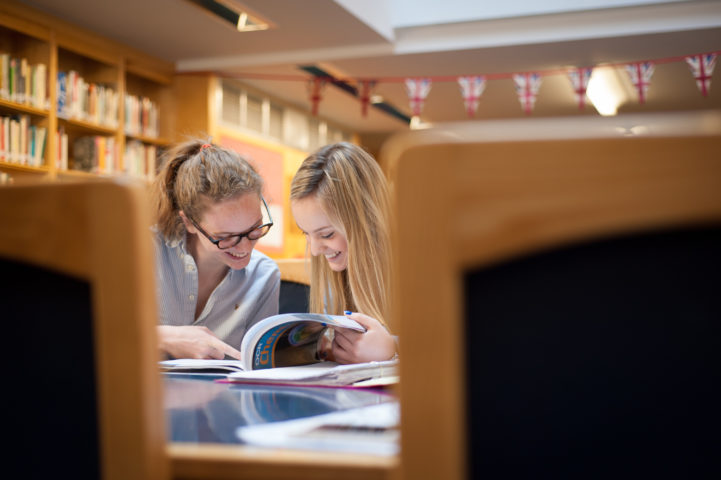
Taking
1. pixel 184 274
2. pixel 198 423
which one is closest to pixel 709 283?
pixel 198 423

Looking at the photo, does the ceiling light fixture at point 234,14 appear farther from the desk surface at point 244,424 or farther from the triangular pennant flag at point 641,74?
the desk surface at point 244,424

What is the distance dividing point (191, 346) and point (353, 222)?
59 cm

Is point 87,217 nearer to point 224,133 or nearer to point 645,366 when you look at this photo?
point 645,366

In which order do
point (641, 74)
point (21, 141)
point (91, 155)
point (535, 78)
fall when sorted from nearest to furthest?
point (21, 141)
point (91, 155)
point (641, 74)
point (535, 78)

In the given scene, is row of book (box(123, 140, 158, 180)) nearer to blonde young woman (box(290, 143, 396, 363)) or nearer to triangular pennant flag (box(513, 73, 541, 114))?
triangular pennant flag (box(513, 73, 541, 114))

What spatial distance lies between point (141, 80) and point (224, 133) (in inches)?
32.2

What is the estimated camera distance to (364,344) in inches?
54.4

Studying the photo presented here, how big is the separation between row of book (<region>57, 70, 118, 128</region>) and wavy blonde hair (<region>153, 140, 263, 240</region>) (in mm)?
2977

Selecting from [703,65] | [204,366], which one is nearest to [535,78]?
[703,65]

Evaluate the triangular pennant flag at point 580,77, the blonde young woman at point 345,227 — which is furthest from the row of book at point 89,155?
the triangular pennant flag at point 580,77

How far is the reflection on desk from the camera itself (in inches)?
28.6

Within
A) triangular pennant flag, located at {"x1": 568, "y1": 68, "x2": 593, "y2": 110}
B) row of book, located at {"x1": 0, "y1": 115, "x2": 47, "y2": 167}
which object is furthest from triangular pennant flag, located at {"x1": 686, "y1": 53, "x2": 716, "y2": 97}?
row of book, located at {"x1": 0, "y1": 115, "x2": 47, "y2": 167}

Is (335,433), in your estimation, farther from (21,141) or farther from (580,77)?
(580,77)

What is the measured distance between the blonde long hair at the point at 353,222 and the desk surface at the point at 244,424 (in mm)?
729
